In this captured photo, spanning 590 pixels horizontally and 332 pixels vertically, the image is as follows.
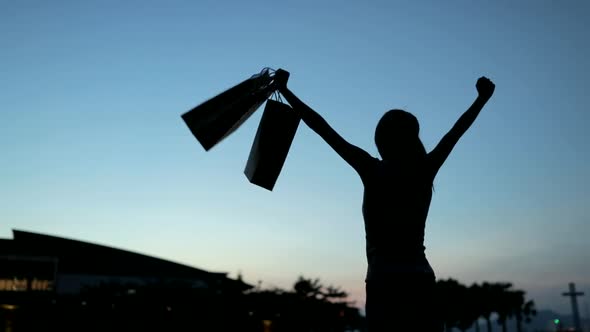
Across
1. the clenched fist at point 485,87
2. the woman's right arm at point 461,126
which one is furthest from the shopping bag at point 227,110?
the clenched fist at point 485,87

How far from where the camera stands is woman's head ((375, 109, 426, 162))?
2197 mm

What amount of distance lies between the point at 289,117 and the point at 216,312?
29237 millimetres

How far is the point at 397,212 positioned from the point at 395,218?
0.02 m

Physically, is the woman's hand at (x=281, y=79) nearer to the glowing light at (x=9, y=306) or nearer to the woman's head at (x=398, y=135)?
the woman's head at (x=398, y=135)

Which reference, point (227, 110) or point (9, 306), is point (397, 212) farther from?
point (9, 306)

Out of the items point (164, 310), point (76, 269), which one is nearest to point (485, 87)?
point (164, 310)

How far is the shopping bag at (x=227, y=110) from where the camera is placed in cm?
206

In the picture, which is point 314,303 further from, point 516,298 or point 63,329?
point 516,298

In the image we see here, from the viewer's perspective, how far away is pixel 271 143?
7.83ft

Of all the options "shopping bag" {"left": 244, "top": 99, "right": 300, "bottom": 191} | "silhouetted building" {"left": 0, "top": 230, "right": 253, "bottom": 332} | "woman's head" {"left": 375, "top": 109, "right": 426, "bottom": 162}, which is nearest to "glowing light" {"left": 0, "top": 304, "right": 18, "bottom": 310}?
"silhouetted building" {"left": 0, "top": 230, "right": 253, "bottom": 332}

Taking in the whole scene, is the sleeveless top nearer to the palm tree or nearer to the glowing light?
the glowing light

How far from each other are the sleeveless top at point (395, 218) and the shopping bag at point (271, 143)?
17.9 inches

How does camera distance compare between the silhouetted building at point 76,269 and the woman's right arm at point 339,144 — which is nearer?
the woman's right arm at point 339,144

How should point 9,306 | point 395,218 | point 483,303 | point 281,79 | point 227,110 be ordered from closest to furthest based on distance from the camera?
point 395,218
point 227,110
point 281,79
point 9,306
point 483,303
